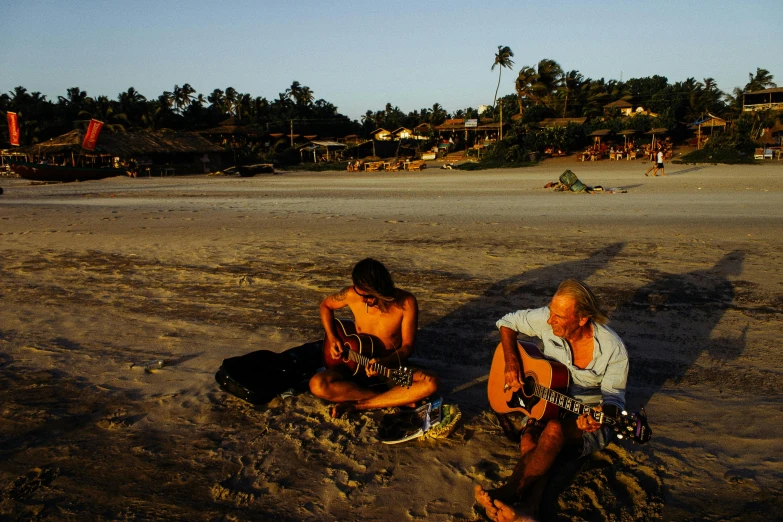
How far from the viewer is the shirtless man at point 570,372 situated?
3.12 meters

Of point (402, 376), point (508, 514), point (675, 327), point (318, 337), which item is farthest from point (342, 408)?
point (675, 327)

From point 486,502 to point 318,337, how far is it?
118 inches

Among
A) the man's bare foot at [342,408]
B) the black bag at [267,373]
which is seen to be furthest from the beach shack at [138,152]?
the man's bare foot at [342,408]

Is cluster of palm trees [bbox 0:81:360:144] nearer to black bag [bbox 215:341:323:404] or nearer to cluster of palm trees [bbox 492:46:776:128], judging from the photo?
cluster of palm trees [bbox 492:46:776:128]

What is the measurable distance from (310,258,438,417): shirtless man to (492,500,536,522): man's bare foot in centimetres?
117

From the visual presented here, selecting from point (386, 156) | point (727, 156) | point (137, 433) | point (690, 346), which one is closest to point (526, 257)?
point (690, 346)

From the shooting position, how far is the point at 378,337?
4.25 metres

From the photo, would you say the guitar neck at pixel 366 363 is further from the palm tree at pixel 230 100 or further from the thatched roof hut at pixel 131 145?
the palm tree at pixel 230 100

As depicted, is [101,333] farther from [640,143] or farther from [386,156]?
[386,156]

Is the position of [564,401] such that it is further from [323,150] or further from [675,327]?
[323,150]

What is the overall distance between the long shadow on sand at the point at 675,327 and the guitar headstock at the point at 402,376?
150cm

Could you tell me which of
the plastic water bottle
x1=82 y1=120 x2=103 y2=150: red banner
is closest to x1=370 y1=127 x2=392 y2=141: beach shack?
x1=82 y1=120 x2=103 y2=150: red banner

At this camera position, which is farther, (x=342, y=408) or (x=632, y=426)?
(x=342, y=408)

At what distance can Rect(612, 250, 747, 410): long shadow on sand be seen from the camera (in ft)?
15.6
